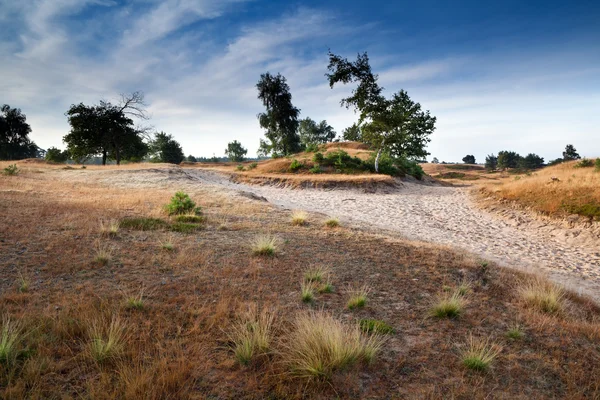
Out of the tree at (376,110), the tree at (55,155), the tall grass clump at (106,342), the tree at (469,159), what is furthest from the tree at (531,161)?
the tree at (55,155)

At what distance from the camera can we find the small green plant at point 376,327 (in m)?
4.56

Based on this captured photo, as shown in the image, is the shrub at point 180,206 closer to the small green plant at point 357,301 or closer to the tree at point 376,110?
the small green plant at point 357,301

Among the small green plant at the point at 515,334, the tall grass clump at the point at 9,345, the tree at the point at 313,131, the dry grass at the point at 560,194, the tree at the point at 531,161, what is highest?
the tree at the point at 313,131

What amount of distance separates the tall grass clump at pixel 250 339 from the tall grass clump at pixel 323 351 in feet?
0.94

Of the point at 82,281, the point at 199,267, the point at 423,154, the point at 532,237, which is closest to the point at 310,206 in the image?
the point at 532,237

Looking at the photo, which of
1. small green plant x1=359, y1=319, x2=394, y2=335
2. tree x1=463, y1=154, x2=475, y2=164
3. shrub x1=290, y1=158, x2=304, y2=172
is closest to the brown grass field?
small green plant x1=359, y1=319, x2=394, y2=335

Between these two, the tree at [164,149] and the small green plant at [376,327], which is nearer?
the small green plant at [376,327]

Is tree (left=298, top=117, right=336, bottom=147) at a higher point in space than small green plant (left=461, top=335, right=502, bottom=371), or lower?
higher

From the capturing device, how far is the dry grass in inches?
562

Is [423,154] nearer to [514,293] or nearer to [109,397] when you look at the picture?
[514,293]

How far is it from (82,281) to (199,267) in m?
2.08

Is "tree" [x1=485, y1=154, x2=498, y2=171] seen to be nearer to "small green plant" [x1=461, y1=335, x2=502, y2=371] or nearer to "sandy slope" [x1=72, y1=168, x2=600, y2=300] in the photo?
"sandy slope" [x1=72, y1=168, x2=600, y2=300]

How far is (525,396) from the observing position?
3.43 m

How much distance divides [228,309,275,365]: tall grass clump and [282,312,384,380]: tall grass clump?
0.94 ft
